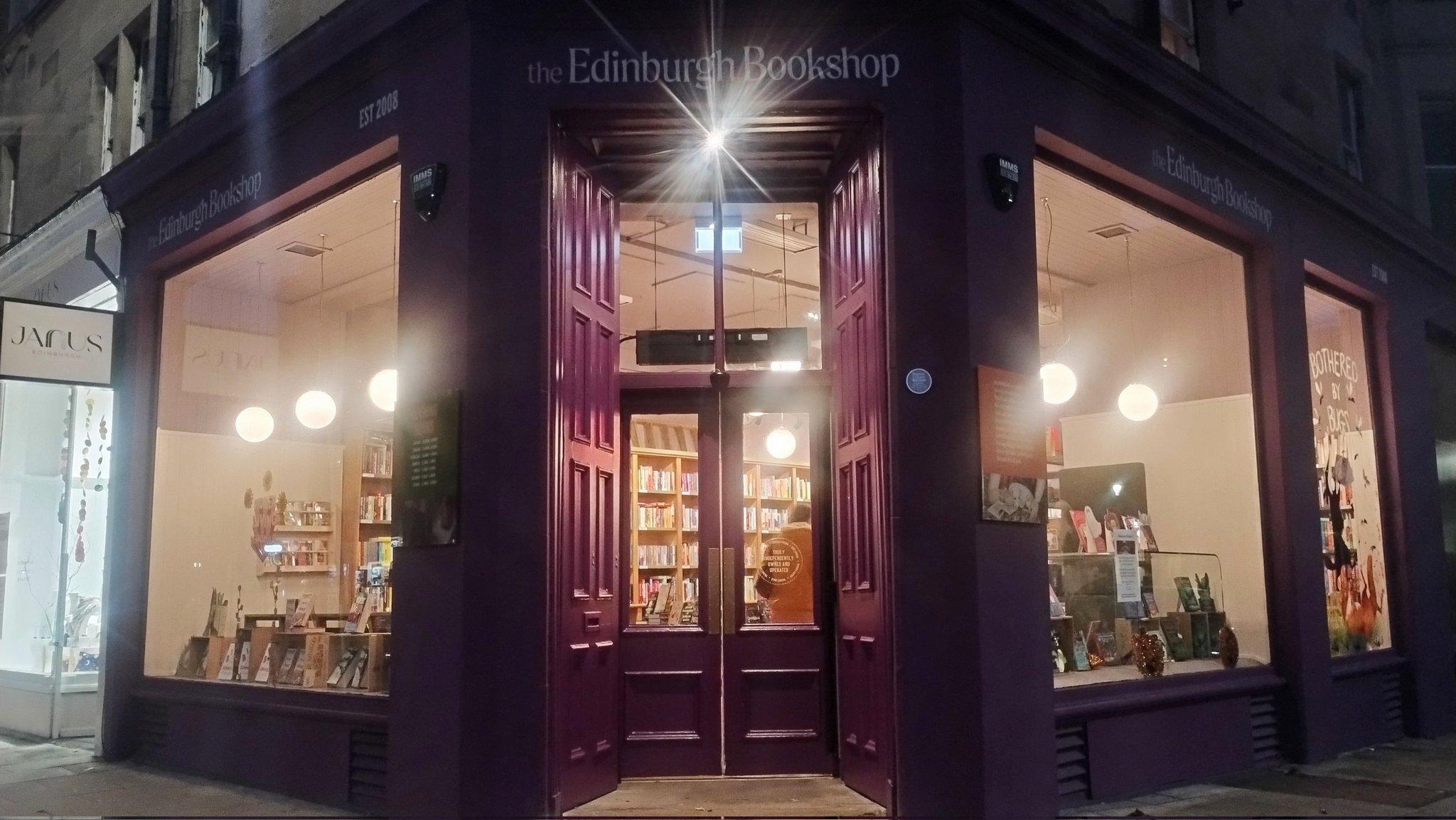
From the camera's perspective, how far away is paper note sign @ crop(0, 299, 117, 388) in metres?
9.59

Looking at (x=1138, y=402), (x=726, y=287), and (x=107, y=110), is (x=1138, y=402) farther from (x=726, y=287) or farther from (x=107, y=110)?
(x=107, y=110)

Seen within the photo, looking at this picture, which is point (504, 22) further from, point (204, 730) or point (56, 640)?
point (56, 640)

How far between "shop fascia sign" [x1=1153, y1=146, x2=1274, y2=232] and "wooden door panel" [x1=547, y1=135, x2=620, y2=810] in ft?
14.6

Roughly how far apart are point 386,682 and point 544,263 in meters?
3.13

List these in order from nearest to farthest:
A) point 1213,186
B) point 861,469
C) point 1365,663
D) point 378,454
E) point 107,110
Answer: point 861,469, point 1213,186, point 1365,663, point 378,454, point 107,110

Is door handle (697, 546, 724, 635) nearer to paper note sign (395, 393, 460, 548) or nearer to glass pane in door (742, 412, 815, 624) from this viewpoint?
glass pane in door (742, 412, 815, 624)

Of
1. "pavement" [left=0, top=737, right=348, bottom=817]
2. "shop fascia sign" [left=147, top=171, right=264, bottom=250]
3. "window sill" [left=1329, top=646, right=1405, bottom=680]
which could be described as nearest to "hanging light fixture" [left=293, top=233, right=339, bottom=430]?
"shop fascia sign" [left=147, top=171, right=264, bottom=250]

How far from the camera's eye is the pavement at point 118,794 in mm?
7863

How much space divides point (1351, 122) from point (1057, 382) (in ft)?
19.2

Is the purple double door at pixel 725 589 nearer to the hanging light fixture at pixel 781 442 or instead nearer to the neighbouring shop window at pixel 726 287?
the hanging light fixture at pixel 781 442

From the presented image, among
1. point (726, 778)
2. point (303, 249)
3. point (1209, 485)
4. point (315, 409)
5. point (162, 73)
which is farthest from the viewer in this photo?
point (162, 73)

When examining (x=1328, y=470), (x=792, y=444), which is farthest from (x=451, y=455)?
(x=1328, y=470)

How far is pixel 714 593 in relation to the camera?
28.1ft

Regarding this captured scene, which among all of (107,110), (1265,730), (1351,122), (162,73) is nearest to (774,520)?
(1265,730)
